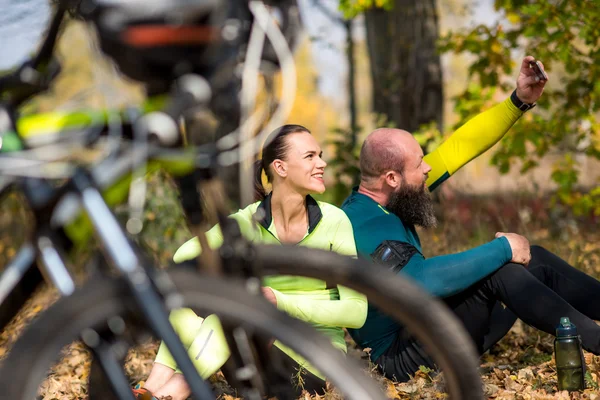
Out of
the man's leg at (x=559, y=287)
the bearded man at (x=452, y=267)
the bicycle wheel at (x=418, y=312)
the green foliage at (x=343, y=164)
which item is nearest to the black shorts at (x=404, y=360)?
the bearded man at (x=452, y=267)

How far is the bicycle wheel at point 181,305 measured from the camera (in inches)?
65.6

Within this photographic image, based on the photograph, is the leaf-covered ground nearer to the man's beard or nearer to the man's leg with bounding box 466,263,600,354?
the man's leg with bounding box 466,263,600,354

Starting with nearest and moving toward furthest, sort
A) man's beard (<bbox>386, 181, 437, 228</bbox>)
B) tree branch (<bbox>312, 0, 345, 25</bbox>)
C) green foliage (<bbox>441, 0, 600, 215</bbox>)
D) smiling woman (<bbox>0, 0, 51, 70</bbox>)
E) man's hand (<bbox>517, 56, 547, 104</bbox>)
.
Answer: smiling woman (<bbox>0, 0, 51, 70</bbox>), man's beard (<bbox>386, 181, 437, 228</bbox>), man's hand (<bbox>517, 56, 547, 104</bbox>), green foliage (<bbox>441, 0, 600, 215</bbox>), tree branch (<bbox>312, 0, 345, 25</bbox>)

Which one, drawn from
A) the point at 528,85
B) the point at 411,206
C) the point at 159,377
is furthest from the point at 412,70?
the point at 159,377

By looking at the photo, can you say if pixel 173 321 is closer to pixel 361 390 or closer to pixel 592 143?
pixel 361 390

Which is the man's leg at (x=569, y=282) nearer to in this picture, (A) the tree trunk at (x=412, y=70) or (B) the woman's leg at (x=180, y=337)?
(B) the woman's leg at (x=180, y=337)

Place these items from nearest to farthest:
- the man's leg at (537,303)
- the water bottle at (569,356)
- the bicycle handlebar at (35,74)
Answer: the bicycle handlebar at (35,74) < the water bottle at (569,356) < the man's leg at (537,303)

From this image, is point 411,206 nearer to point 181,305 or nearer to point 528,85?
point 528,85

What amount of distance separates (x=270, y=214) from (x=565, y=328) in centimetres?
127

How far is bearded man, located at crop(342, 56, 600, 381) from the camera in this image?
11.1 ft

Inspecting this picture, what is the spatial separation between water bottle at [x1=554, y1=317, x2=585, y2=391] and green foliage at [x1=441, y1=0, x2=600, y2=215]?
238 cm

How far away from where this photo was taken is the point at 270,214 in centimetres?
349

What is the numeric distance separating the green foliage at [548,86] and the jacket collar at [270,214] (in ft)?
7.69

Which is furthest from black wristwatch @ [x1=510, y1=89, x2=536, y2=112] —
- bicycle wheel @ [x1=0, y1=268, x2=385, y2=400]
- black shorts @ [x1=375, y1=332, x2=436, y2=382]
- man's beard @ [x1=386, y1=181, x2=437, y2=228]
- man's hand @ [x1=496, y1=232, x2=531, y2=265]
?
bicycle wheel @ [x1=0, y1=268, x2=385, y2=400]
